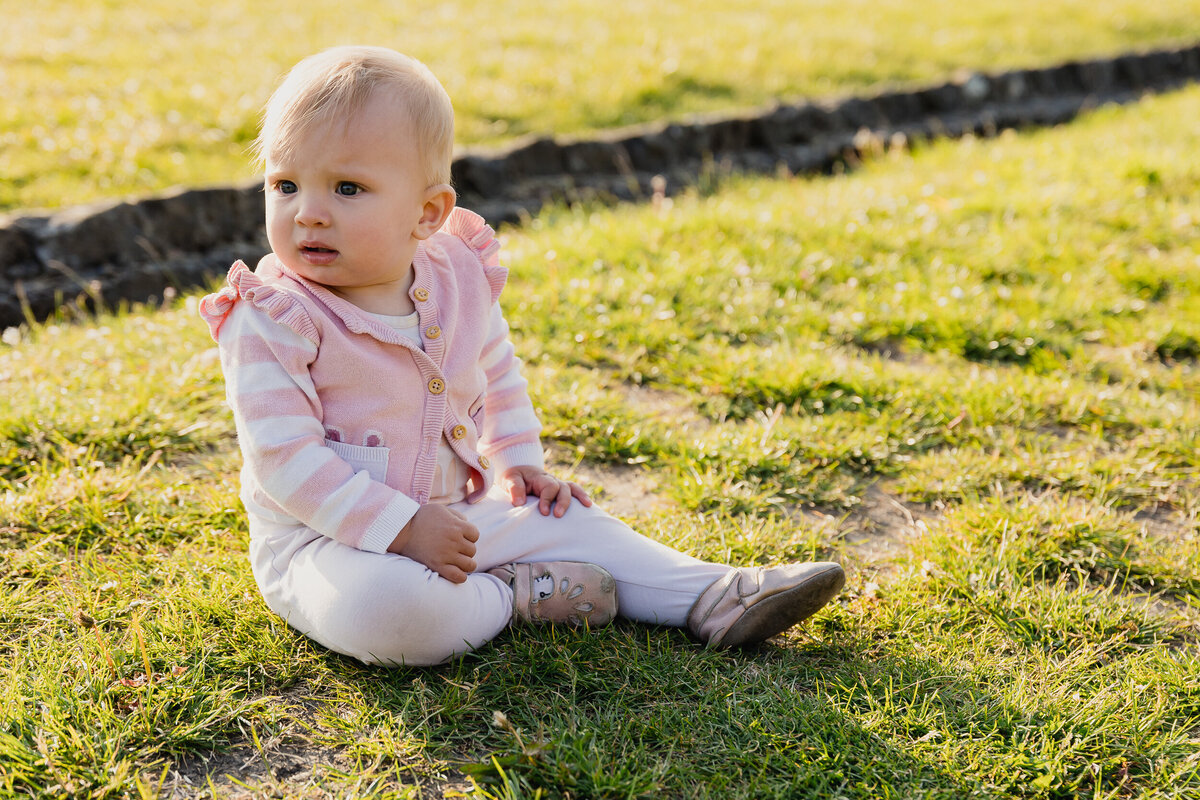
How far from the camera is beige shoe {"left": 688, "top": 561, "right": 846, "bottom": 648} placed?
2379 mm

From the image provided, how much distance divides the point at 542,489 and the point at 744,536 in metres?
0.65

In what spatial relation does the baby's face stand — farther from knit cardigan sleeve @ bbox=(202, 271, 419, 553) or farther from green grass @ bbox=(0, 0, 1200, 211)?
green grass @ bbox=(0, 0, 1200, 211)

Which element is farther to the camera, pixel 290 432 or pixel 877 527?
pixel 877 527

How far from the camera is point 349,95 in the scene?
2.16 metres

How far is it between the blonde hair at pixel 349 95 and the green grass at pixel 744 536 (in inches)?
45.1

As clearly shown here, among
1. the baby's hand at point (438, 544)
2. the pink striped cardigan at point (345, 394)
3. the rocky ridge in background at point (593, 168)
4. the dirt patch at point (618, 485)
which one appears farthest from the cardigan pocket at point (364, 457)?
the rocky ridge in background at point (593, 168)

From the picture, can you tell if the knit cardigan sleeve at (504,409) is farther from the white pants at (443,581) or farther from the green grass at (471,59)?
the green grass at (471,59)

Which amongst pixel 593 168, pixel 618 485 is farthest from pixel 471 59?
pixel 618 485

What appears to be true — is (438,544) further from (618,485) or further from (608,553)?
(618,485)

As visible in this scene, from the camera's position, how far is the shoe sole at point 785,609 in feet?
7.79

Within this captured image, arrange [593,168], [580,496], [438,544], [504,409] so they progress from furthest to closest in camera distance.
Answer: [593,168], [504,409], [580,496], [438,544]

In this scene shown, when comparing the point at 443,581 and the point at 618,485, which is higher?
the point at 443,581

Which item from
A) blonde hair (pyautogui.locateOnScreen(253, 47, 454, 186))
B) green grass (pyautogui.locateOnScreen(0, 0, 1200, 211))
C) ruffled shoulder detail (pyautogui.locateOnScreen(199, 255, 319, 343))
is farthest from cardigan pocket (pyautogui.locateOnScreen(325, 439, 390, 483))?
green grass (pyautogui.locateOnScreen(0, 0, 1200, 211))

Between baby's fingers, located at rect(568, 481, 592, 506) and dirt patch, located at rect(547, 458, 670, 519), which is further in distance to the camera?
dirt patch, located at rect(547, 458, 670, 519)
